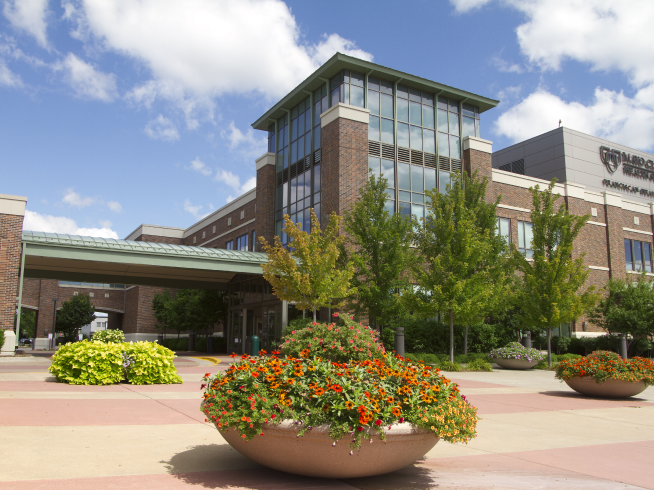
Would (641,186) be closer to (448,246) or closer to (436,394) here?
(448,246)

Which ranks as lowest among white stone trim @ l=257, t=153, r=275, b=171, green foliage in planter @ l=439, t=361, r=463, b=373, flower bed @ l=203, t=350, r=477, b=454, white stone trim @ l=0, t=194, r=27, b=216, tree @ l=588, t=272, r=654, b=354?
green foliage in planter @ l=439, t=361, r=463, b=373

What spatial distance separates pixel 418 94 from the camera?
105 ft

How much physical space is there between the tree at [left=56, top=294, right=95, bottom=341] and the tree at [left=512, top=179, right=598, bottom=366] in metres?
42.5

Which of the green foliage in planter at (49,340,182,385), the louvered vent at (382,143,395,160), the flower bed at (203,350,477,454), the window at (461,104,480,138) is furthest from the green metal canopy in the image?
the flower bed at (203,350,477,454)

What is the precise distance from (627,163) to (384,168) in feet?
91.1

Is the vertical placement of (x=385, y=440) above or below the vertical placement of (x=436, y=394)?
below

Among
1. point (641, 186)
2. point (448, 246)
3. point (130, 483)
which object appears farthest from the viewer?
point (641, 186)

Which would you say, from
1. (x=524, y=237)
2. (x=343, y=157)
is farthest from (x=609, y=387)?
(x=524, y=237)

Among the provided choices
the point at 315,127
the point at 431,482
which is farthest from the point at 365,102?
the point at 431,482

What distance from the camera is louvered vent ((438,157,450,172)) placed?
105 feet

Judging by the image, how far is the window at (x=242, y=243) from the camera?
3800cm

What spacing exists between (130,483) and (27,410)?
497 cm

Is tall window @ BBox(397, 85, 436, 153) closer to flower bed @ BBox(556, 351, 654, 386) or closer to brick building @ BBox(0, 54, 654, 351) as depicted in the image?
brick building @ BBox(0, 54, 654, 351)

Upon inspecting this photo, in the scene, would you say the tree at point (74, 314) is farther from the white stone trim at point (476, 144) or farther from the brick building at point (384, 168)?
the white stone trim at point (476, 144)
